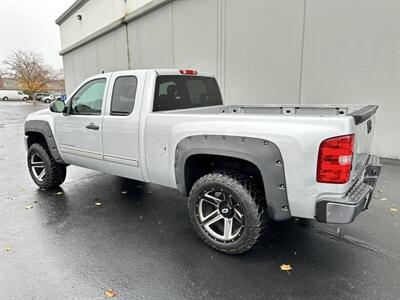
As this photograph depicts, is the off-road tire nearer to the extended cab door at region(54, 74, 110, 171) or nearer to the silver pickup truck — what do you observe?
the silver pickup truck

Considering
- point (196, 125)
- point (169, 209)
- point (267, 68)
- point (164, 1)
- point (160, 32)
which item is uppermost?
point (164, 1)

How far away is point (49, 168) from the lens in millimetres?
4840

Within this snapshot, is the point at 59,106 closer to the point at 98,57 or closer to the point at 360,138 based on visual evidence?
the point at 360,138

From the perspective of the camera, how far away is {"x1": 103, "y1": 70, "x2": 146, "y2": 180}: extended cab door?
11.6ft

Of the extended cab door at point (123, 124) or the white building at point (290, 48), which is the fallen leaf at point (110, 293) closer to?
the extended cab door at point (123, 124)

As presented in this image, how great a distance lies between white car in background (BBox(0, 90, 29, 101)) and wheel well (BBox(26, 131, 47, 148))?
58.3 m

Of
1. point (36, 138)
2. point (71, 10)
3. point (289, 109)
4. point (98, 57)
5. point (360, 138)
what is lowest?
point (36, 138)

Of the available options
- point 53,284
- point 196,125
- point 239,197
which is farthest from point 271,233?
point 53,284

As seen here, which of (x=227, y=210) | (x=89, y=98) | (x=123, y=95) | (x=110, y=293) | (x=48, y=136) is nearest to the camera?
(x=110, y=293)

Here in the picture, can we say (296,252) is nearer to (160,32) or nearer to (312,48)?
(312,48)

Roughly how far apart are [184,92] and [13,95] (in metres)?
64.7

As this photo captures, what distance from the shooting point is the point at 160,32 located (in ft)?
39.0

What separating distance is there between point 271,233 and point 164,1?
10.3 meters

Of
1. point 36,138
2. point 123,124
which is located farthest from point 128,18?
point 123,124
